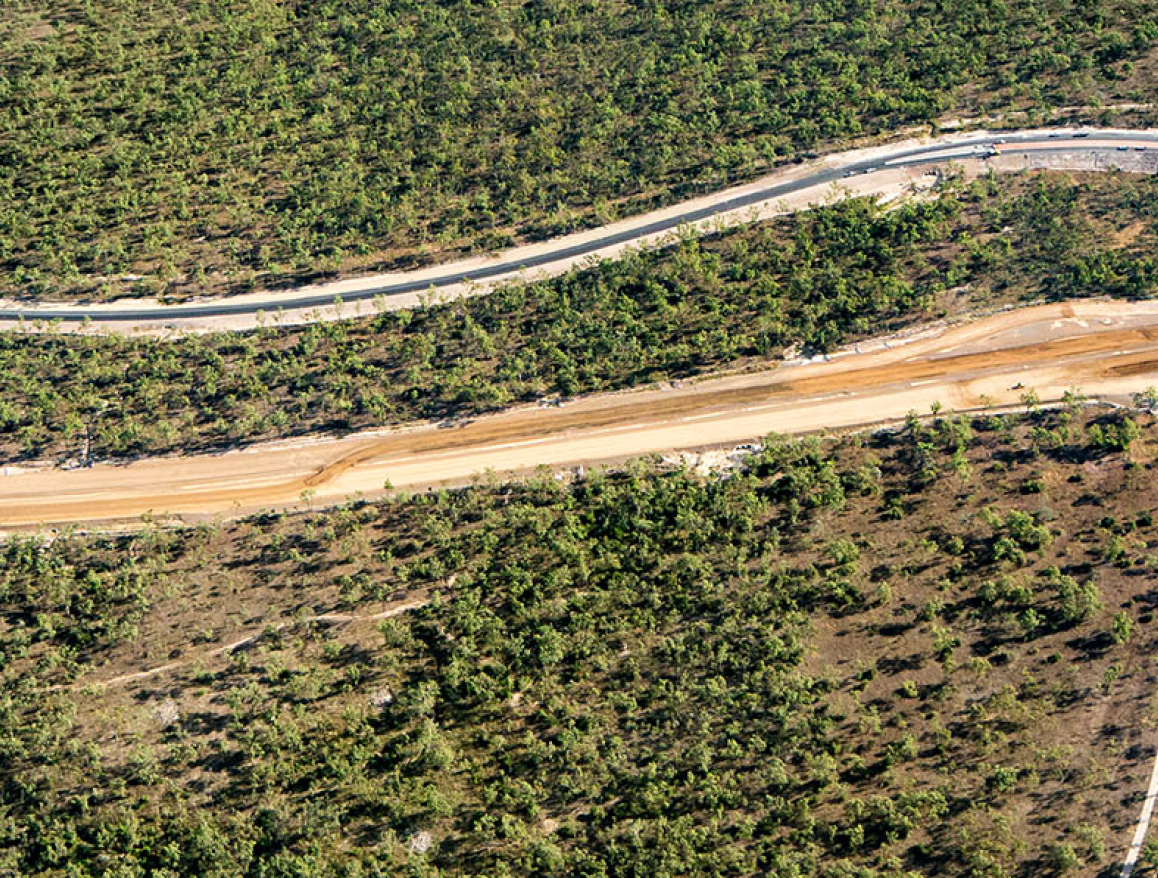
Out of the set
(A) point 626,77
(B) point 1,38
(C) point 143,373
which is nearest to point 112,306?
(C) point 143,373

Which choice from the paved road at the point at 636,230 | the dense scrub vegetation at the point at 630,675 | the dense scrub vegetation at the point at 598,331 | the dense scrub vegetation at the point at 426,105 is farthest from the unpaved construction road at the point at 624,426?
the dense scrub vegetation at the point at 426,105

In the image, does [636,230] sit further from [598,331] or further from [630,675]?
[630,675]

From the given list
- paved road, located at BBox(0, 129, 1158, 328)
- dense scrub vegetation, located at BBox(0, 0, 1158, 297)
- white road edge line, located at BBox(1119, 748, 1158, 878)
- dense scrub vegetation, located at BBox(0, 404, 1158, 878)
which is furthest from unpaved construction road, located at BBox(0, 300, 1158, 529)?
white road edge line, located at BBox(1119, 748, 1158, 878)

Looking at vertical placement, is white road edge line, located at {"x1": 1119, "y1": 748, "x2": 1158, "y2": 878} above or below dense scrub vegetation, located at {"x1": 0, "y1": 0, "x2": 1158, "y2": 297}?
below

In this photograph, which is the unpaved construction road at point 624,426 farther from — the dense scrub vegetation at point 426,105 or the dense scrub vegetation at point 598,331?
the dense scrub vegetation at point 426,105

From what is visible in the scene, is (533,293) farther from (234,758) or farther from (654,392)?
(234,758)

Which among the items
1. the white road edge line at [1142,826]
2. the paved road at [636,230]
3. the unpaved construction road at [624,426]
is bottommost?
the white road edge line at [1142,826]

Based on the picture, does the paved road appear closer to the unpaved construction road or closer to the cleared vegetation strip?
the unpaved construction road
